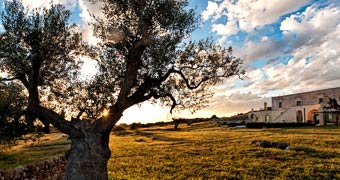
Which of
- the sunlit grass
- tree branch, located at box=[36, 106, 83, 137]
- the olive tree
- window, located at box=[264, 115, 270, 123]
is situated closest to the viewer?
the olive tree

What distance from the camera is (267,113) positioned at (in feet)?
328

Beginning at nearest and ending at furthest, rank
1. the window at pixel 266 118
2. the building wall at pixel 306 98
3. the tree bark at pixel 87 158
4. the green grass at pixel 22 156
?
the tree bark at pixel 87 158, the green grass at pixel 22 156, the building wall at pixel 306 98, the window at pixel 266 118

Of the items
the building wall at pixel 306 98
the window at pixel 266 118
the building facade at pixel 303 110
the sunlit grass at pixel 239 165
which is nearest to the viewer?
the sunlit grass at pixel 239 165

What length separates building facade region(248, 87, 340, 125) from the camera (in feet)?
257

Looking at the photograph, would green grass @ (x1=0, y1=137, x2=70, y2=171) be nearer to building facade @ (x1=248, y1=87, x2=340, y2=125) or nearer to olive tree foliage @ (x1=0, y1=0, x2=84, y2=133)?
olive tree foliage @ (x1=0, y1=0, x2=84, y2=133)

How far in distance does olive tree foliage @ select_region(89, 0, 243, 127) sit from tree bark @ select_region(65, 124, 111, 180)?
1570 millimetres

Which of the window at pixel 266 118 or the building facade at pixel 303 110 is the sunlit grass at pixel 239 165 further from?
the window at pixel 266 118

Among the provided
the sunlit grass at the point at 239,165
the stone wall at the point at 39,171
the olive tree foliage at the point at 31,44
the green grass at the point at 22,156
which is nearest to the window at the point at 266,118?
the sunlit grass at the point at 239,165

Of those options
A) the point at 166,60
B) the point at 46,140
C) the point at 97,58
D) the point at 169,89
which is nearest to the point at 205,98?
the point at 169,89

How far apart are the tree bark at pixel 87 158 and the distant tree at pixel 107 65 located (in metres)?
0.02

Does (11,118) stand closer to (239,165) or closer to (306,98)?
(239,165)

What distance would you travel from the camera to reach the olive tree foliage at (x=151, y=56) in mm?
15070

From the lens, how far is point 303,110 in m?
87.9

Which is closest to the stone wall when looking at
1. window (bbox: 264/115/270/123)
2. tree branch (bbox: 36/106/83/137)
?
tree branch (bbox: 36/106/83/137)
